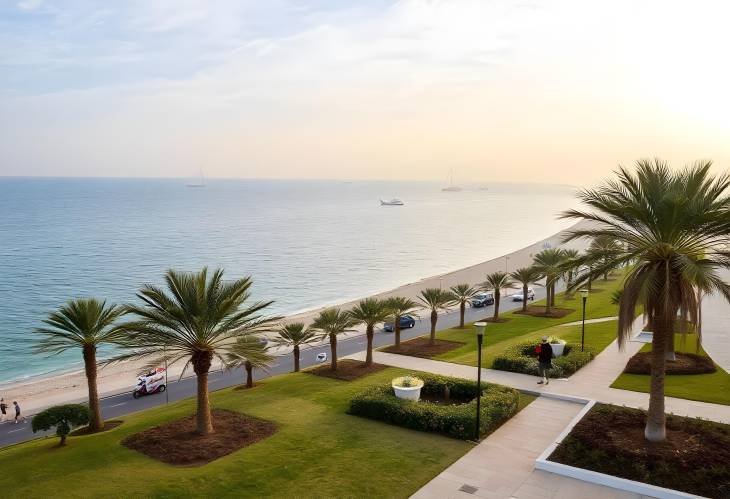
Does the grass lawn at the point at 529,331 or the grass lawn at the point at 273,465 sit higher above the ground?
the grass lawn at the point at 273,465

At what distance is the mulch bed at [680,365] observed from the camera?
63.1ft

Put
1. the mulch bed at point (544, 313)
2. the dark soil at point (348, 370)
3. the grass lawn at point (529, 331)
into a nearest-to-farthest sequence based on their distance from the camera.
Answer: the dark soil at point (348, 370) < the grass lawn at point (529, 331) < the mulch bed at point (544, 313)

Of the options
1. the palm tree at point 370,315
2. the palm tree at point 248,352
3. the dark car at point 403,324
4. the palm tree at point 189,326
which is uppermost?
the palm tree at point 189,326

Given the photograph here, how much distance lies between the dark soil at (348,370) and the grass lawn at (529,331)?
3.50 metres

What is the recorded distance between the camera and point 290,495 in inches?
455

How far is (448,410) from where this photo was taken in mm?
15344

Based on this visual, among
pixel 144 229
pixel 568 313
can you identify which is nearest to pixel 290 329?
pixel 568 313

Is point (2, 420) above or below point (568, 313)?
below

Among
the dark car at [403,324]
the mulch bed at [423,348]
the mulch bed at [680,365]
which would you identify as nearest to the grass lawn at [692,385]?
the mulch bed at [680,365]

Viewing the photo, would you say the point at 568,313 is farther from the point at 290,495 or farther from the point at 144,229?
the point at 144,229

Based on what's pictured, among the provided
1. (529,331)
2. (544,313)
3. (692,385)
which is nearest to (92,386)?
(692,385)

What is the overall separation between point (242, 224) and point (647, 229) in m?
143

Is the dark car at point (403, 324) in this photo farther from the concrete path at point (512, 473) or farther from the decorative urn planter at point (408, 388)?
the concrete path at point (512, 473)

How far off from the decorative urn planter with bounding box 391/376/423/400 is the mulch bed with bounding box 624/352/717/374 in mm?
8310
